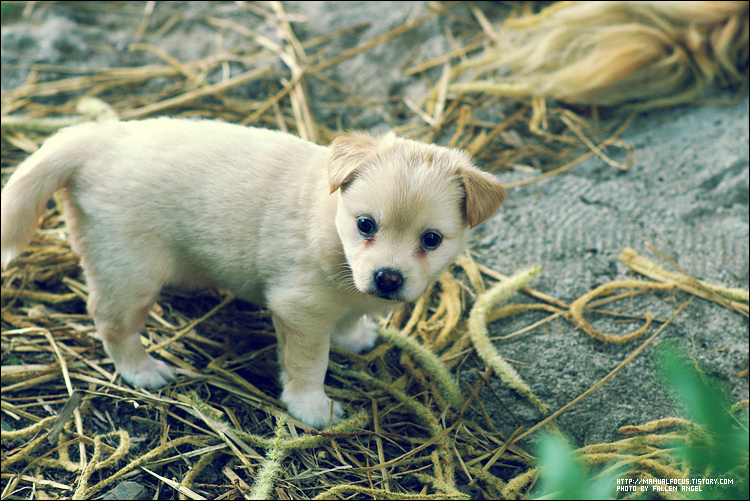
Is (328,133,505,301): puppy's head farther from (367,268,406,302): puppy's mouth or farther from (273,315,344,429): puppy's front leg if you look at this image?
(273,315,344,429): puppy's front leg

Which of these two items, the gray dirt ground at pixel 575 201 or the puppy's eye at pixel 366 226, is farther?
the gray dirt ground at pixel 575 201

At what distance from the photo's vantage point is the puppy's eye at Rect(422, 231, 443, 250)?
246cm

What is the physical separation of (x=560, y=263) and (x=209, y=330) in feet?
7.66

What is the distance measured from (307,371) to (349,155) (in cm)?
112

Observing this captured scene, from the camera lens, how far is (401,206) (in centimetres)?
235

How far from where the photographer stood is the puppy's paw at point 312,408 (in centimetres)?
280

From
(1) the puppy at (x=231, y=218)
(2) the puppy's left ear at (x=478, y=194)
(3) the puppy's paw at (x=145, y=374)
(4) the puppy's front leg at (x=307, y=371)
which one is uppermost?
(2) the puppy's left ear at (x=478, y=194)

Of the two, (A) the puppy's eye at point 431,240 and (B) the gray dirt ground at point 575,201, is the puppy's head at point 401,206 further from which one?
(B) the gray dirt ground at point 575,201

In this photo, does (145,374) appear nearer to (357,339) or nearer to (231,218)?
(231,218)

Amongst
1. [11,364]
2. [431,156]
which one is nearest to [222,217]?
[431,156]

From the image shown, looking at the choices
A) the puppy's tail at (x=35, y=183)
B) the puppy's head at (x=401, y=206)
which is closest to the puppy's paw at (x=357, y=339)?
the puppy's head at (x=401, y=206)

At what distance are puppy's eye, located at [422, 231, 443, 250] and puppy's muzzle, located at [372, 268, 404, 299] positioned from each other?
237 mm

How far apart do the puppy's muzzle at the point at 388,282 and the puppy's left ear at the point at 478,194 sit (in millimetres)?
486

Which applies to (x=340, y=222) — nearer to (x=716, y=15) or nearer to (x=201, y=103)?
(x=201, y=103)
